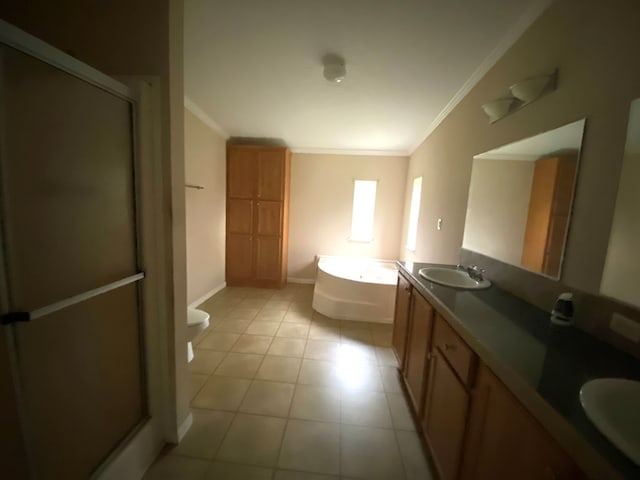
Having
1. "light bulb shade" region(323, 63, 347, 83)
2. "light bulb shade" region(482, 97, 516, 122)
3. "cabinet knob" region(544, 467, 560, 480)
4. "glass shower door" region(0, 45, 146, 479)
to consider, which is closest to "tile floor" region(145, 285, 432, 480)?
"glass shower door" region(0, 45, 146, 479)

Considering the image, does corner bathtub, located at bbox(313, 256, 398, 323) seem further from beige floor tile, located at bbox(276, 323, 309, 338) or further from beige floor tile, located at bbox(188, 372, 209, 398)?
beige floor tile, located at bbox(188, 372, 209, 398)

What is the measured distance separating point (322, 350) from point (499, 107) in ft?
7.57

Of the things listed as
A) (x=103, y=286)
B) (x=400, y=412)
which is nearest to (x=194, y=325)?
(x=103, y=286)

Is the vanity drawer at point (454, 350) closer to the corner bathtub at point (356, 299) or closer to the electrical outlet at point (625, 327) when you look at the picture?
the electrical outlet at point (625, 327)

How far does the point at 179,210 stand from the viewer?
134cm

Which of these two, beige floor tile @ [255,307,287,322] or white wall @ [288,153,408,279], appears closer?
beige floor tile @ [255,307,287,322]

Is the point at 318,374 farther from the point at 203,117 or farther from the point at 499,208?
the point at 203,117

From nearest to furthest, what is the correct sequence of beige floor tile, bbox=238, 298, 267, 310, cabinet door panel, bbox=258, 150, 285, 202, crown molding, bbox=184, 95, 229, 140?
crown molding, bbox=184, 95, 229, 140, beige floor tile, bbox=238, 298, 267, 310, cabinet door panel, bbox=258, 150, 285, 202

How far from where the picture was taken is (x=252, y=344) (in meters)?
2.43

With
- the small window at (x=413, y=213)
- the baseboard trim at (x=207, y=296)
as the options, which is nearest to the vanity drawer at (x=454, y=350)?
the small window at (x=413, y=213)

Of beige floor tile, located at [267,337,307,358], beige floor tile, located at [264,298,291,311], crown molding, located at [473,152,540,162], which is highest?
crown molding, located at [473,152,540,162]

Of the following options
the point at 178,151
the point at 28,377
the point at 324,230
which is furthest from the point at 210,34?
the point at 324,230

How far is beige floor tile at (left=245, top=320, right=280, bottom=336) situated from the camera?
2654mm

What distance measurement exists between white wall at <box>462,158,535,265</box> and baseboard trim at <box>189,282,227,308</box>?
3091 millimetres
